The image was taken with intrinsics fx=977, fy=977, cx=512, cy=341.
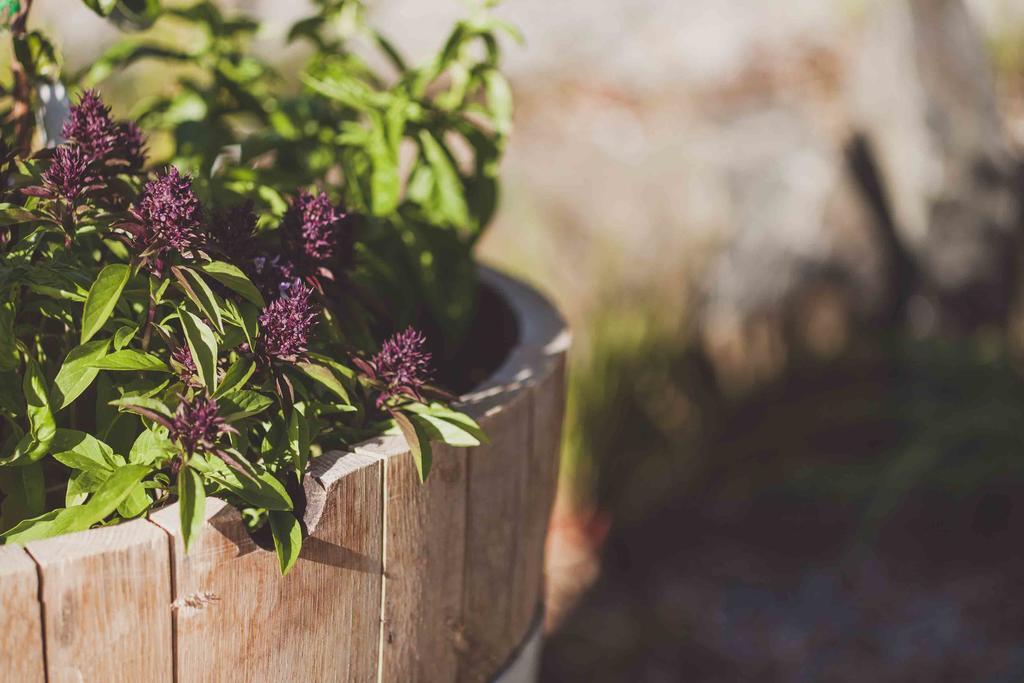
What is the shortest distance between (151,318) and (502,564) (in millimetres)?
545

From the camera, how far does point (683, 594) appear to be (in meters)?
2.95

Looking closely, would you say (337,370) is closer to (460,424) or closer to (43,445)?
(460,424)

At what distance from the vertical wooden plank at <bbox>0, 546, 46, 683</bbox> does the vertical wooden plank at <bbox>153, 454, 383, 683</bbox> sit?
0.11m

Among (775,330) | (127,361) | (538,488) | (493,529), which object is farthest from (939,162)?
(127,361)

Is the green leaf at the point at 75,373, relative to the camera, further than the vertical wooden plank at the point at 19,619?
Yes

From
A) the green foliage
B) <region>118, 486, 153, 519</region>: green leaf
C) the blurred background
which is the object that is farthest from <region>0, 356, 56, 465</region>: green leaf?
the blurred background

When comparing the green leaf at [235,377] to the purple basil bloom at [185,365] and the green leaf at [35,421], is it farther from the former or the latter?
the green leaf at [35,421]

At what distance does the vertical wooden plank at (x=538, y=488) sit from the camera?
50.1 inches

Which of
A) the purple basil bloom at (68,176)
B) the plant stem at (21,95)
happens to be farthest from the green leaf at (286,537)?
the plant stem at (21,95)

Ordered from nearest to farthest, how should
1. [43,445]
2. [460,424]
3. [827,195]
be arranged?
1. [43,445]
2. [460,424]
3. [827,195]

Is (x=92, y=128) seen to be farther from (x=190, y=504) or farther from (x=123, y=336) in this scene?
(x=190, y=504)

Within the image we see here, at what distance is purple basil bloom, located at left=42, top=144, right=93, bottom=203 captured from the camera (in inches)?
36.6

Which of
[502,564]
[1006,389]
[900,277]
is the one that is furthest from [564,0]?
[502,564]

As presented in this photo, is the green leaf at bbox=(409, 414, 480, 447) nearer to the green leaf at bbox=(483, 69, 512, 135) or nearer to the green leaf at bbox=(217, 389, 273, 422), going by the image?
the green leaf at bbox=(217, 389, 273, 422)
